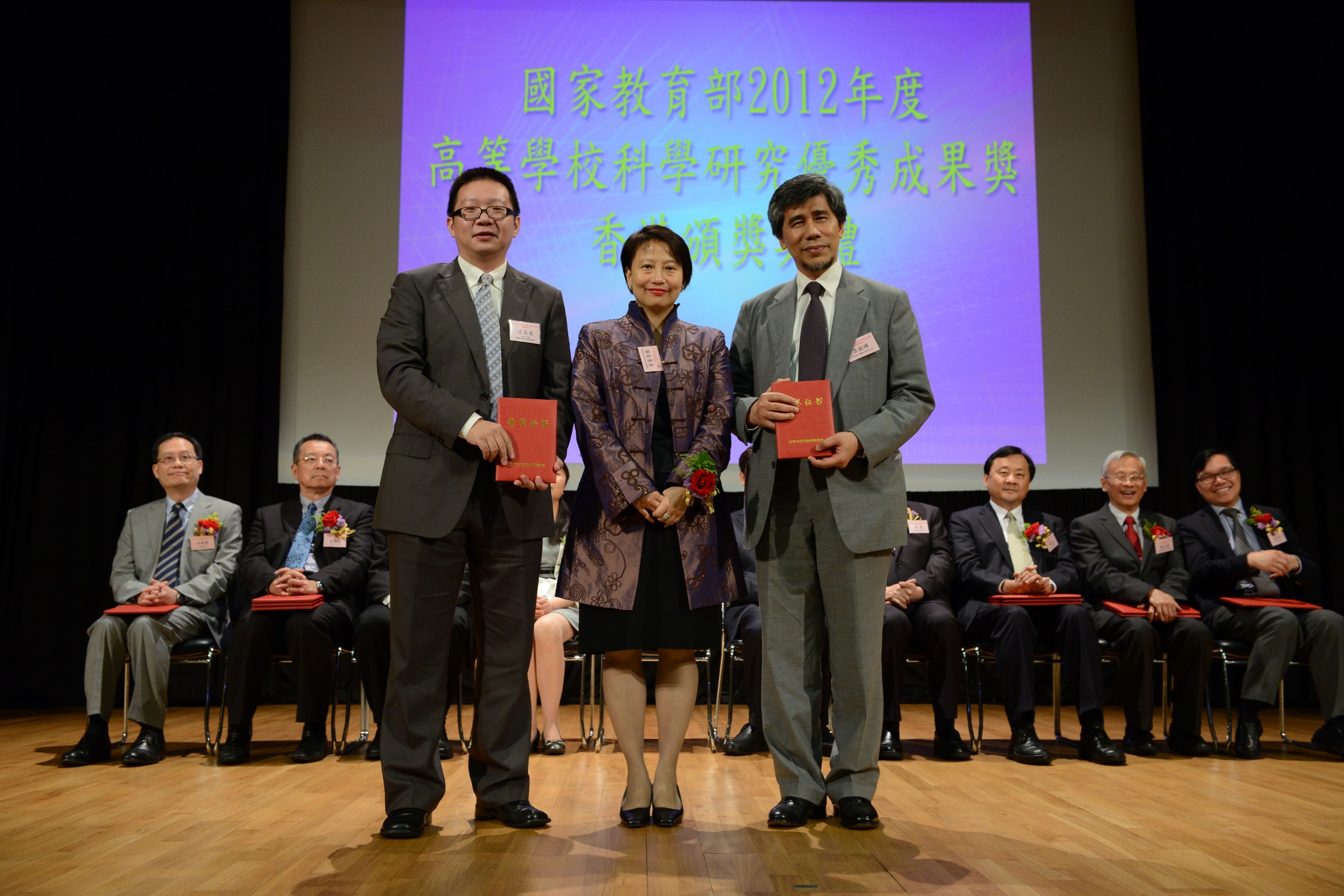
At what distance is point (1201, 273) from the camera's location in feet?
18.3

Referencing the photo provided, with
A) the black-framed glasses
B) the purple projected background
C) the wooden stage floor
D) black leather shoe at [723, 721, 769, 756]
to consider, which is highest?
the purple projected background

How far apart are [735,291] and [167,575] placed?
314 centimetres

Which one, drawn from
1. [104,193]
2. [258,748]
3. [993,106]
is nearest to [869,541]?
[258,748]

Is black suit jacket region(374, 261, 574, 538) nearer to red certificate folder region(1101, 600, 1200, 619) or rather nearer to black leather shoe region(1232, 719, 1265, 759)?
red certificate folder region(1101, 600, 1200, 619)

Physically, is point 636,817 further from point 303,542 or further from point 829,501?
point 303,542

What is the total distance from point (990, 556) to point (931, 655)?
586 millimetres

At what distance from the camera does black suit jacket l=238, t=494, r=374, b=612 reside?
13.2ft

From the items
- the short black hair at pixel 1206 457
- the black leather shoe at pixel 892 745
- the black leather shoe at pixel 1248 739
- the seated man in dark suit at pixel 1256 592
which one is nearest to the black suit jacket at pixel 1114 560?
the seated man in dark suit at pixel 1256 592

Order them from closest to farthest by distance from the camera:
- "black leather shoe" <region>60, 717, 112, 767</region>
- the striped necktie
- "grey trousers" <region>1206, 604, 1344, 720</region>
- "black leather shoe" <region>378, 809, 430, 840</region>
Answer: "black leather shoe" <region>378, 809, 430, 840</region> < "black leather shoe" <region>60, 717, 112, 767</region> < "grey trousers" <region>1206, 604, 1344, 720</region> < the striped necktie

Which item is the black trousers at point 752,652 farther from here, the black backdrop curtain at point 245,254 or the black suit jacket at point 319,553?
the black backdrop curtain at point 245,254

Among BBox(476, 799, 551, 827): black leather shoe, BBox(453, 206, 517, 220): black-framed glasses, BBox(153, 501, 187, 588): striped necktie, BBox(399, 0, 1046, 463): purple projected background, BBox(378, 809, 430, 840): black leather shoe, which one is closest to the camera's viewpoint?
BBox(378, 809, 430, 840): black leather shoe

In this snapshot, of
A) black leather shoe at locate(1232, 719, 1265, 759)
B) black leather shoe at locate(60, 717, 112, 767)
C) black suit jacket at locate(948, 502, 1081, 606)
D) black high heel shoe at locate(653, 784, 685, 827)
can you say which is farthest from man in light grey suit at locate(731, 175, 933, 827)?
black leather shoe at locate(60, 717, 112, 767)

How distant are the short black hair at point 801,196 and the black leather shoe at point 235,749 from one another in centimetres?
280

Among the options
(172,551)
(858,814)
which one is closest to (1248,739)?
(858,814)
